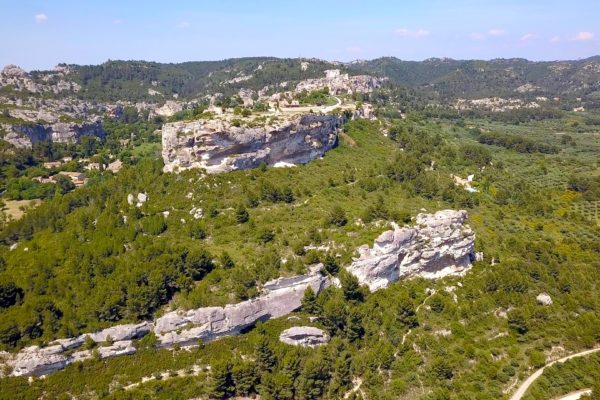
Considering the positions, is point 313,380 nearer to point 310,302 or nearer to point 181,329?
point 310,302

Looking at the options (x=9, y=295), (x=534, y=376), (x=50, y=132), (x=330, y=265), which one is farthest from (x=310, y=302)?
(x=50, y=132)

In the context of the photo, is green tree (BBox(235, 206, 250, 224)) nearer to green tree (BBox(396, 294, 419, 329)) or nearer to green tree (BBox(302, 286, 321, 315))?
green tree (BBox(302, 286, 321, 315))

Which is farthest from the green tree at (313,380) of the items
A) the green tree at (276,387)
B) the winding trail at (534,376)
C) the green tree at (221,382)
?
the winding trail at (534,376)

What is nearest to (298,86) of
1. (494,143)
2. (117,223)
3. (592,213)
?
(494,143)

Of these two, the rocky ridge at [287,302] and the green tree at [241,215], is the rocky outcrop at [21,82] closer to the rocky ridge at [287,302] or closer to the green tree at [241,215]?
the green tree at [241,215]

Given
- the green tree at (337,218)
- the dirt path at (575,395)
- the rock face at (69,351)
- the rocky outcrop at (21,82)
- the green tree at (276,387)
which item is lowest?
the dirt path at (575,395)

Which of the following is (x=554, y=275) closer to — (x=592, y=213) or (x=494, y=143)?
(x=592, y=213)

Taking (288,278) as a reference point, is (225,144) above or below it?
above
